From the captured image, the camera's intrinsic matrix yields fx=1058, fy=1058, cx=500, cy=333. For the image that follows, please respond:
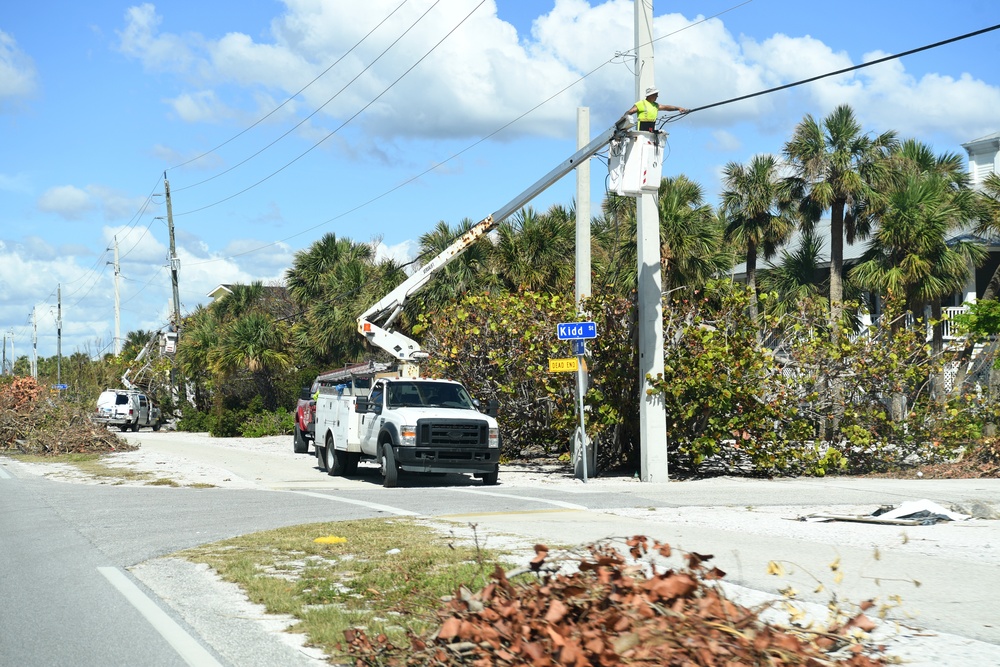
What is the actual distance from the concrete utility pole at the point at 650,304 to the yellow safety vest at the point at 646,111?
1.03 metres

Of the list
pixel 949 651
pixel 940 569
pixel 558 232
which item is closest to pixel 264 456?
pixel 558 232

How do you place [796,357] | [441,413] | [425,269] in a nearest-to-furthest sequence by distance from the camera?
[441,413] < [796,357] < [425,269]

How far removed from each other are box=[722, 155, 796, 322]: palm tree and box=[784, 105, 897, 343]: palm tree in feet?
3.64

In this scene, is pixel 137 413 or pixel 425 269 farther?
pixel 137 413

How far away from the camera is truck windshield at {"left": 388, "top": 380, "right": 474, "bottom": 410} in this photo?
760 inches

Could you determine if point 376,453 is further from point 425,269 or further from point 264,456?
point 264,456

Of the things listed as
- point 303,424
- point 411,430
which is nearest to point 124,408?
point 303,424

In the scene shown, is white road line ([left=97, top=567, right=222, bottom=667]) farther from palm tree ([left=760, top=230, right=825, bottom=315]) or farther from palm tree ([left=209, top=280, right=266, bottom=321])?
palm tree ([left=209, top=280, right=266, bottom=321])

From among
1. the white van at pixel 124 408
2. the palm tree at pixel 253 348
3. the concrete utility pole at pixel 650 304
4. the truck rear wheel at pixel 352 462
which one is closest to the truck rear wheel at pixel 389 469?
Answer: the truck rear wheel at pixel 352 462

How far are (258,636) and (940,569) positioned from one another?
17.6 feet

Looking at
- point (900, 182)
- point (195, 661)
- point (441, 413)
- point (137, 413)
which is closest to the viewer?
point (195, 661)

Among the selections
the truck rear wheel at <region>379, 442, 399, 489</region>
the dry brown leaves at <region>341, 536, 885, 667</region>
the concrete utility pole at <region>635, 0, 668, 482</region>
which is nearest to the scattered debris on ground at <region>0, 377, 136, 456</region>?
the truck rear wheel at <region>379, 442, 399, 489</region>

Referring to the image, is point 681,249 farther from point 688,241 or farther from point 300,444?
point 300,444

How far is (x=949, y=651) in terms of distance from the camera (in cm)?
572
